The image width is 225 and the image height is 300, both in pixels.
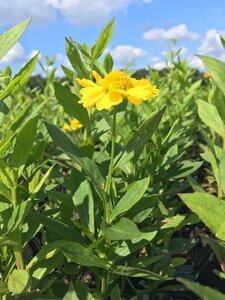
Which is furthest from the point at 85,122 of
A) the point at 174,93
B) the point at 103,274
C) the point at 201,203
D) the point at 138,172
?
the point at 174,93

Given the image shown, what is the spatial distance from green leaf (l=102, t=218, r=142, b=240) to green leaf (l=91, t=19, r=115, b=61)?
67 cm

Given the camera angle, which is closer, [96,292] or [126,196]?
[126,196]

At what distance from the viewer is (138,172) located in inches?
75.7

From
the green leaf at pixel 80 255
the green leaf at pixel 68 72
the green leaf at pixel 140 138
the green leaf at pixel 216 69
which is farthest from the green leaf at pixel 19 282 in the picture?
the green leaf at pixel 68 72

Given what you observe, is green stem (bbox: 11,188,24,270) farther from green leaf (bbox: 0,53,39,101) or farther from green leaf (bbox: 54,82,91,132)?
green leaf (bbox: 54,82,91,132)

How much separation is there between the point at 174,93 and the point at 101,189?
3531 millimetres

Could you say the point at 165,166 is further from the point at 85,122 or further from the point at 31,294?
the point at 31,294

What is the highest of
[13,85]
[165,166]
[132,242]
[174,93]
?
[13,85]

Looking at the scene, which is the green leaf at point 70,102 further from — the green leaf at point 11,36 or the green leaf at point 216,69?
the green leaf at point 216,69

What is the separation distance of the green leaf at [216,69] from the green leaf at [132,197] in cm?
31

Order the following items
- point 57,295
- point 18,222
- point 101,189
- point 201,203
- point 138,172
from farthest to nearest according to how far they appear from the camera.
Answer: point 138,172, point 57,295, point 101,189, point 18,222, point 201,203

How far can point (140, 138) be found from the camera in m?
1.37

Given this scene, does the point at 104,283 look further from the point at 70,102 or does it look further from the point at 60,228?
the point at 70,102

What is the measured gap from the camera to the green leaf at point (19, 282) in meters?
1.25
